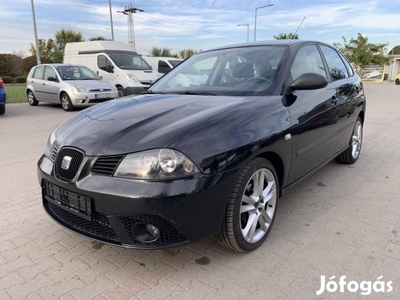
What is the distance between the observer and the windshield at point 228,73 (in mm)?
3049

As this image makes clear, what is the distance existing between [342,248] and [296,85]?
137 centimetres

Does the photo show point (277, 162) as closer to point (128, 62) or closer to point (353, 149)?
point (353, 149)

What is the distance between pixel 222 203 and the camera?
2227mm

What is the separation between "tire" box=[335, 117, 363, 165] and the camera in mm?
4762

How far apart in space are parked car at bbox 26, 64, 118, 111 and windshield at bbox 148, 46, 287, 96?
7971 mm

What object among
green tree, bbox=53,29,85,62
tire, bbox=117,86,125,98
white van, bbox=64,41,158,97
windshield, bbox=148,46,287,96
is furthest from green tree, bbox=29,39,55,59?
windshield, bbox=148,46,287,96

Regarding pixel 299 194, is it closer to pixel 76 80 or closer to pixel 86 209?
pixel 86 209

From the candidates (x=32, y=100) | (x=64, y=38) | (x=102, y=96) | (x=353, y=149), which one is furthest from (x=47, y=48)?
(x=353, y=149)

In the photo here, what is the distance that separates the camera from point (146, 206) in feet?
6.63

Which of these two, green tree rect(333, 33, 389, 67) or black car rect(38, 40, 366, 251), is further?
green tree rect(333, 33, 389, 67)

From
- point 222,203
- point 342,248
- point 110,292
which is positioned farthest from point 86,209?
point 342,248

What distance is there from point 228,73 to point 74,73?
9960mm

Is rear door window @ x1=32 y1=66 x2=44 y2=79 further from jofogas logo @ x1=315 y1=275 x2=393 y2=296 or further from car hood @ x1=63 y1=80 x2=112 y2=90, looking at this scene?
jofogas logo @ x1=315 y1=275 x2=393 y2=296

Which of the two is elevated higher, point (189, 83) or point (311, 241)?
point (189, 83)
